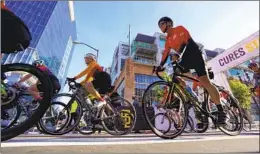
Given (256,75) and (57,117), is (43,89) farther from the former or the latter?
(256,75)

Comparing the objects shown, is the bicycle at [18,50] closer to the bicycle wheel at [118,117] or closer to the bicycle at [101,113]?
the bicycle at [101,113]

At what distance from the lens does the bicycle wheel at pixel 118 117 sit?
521cm

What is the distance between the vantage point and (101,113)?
520 cm

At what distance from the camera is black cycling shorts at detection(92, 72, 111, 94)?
17.4 feet

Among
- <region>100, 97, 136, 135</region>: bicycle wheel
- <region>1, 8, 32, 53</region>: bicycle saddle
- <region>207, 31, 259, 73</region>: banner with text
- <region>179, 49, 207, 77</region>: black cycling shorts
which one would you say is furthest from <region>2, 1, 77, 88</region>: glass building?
<region>1, 8, 32, 53</region>: bicycle saddle

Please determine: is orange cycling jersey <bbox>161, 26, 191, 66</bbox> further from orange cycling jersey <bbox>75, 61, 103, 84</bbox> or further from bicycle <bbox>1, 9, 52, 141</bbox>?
orange cycling jersey <bbox>75, 61, 103, 84</bbox>

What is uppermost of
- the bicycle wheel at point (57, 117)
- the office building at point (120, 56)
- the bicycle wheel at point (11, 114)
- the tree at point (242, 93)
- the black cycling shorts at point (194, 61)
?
the office building at point (120, 56)

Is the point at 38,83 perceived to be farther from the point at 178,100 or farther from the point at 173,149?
the point at 178,100

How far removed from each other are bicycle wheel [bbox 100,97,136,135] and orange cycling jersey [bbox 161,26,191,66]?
2.10m

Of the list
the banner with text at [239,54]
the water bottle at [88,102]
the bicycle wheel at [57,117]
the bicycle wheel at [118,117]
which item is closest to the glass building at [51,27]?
the banner with text at [239,54]

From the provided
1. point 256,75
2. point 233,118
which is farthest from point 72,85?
point 256,75

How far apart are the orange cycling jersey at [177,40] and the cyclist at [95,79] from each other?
6.70 feet

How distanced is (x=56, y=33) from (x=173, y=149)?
82.8m

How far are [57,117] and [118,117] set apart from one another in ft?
4.66
